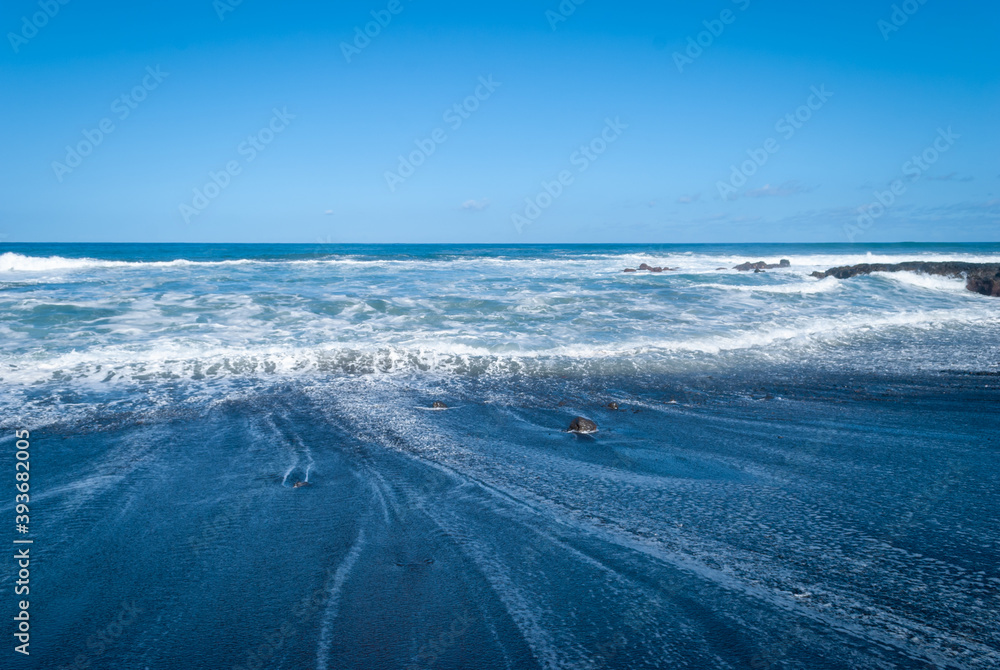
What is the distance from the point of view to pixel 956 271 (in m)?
20.0

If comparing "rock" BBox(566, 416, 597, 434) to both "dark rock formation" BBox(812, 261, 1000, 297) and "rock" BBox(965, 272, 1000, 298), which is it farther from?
"dark rock formation" BBox(812, 261, 1000, 297)

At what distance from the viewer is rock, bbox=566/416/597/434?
17.4ft

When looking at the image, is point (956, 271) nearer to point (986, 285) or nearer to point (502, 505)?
point (986, 285)

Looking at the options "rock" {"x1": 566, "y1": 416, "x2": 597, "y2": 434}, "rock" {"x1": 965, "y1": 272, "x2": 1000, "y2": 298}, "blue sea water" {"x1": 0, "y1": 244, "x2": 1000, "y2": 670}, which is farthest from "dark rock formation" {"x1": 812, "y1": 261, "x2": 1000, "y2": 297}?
"rock" {"x1": 566, "y1": 416, "x2": 597, "y2": 434}

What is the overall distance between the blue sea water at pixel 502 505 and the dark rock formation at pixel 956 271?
41.2ft

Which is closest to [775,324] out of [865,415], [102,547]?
[865,415]

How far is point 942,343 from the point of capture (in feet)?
32.1

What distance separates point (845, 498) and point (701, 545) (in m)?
1.34

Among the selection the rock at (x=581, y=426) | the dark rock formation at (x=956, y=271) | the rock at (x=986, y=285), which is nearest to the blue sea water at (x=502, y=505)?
the rock at (x=581, y=426)

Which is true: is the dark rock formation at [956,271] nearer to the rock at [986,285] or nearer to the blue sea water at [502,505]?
the rock at [986,285]

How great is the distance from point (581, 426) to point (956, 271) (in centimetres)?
2161

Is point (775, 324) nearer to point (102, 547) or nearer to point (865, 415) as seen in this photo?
point (865, 415)

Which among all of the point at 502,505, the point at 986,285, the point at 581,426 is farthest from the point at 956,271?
the point at 502,505

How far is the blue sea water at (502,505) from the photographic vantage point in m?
2.45
